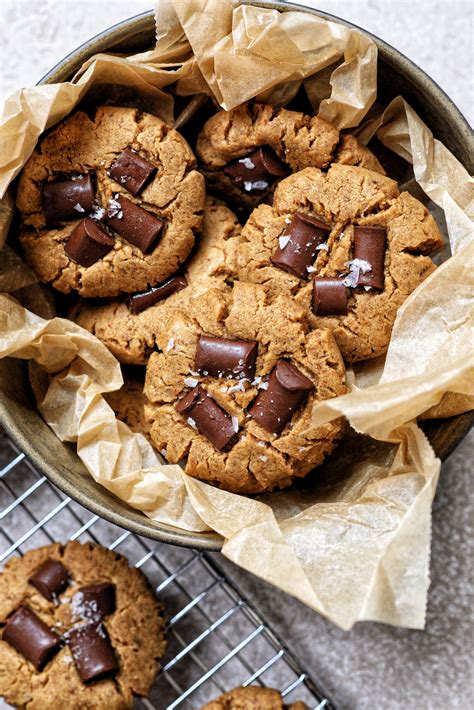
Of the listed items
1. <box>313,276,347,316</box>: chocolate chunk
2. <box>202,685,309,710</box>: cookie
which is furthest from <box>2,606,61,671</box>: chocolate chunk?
<box>313,276,347,316</box>: chocolate chunk

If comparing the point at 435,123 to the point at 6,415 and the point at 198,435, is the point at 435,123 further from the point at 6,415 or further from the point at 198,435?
the point at 6,415

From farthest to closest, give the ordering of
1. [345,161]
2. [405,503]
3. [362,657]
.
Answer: [362,657]
[345,161]
[405,503]

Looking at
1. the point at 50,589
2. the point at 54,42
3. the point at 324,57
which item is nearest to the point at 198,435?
the point at 50,589

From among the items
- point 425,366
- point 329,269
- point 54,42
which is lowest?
point 425,366

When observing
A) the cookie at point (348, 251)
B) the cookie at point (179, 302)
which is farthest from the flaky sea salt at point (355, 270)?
the cookie at point (179, 302)

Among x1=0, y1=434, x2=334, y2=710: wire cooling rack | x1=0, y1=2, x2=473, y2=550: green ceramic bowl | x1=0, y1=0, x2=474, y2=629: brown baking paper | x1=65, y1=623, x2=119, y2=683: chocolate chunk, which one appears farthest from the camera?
x1=0, y1=434, x2=334, y2=710: wire cooling rack

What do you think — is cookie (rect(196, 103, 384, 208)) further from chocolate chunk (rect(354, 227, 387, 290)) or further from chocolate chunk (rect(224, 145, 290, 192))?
chocolate chunk (rect(354, 227, 387, 290))

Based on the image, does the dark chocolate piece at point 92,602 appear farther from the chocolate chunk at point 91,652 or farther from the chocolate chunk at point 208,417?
the chocolate chunk at point 208,417
